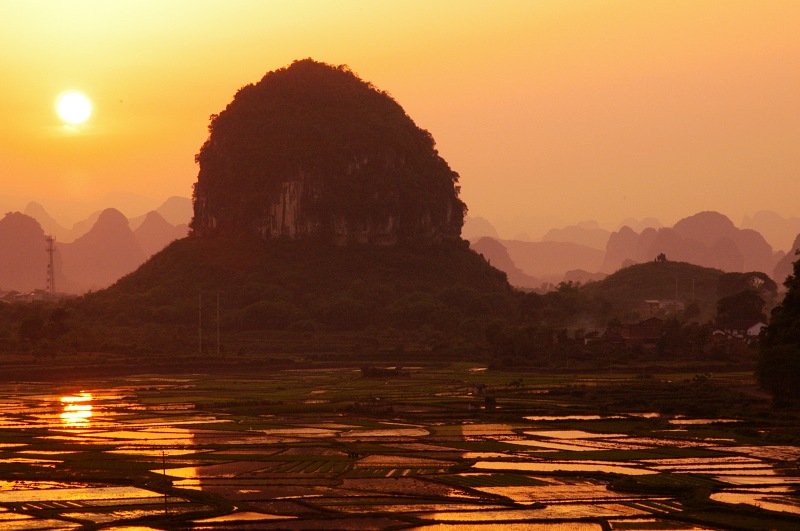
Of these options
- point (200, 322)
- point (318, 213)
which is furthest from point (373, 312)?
point (318, 213)

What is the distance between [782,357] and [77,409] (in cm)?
3403

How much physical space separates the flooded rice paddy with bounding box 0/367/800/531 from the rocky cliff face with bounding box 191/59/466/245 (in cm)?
7521

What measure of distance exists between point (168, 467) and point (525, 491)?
12619 millimetres

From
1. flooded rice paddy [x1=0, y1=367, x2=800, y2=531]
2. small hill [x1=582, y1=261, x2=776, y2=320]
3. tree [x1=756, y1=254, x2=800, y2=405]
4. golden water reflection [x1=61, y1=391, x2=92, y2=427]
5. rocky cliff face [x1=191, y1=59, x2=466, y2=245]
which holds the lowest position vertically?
flooded rice paddy [x1=0, y1=367, x2=800, y2=531]

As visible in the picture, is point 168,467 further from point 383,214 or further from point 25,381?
point 383,214

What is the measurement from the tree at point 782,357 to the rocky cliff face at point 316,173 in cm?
7837

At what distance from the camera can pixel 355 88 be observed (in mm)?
152625

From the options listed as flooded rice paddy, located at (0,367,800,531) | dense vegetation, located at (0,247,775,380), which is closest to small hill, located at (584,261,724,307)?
dense vegetation, located at (0,247,775,380)

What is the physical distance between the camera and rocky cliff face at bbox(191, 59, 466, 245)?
143 m

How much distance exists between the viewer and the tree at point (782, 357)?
63469 mm

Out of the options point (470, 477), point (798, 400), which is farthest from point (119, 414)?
point (798, 400)

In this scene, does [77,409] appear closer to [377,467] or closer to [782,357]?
[377,467]

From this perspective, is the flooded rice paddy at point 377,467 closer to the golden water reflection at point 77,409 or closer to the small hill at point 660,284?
the golden water reflection at point 77,409

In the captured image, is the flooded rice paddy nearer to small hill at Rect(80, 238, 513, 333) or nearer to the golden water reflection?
the golden water reflection
